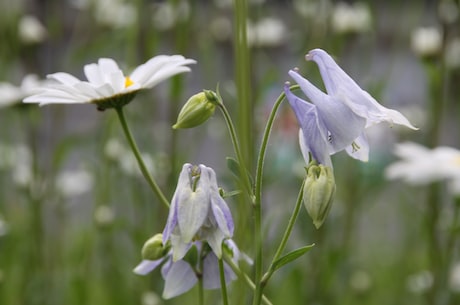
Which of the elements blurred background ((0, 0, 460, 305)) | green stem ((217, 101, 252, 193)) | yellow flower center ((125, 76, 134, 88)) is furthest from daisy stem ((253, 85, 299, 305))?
blurred background ((0, 0, 460, 305))

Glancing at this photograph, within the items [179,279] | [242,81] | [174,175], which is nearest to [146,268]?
[179,279]

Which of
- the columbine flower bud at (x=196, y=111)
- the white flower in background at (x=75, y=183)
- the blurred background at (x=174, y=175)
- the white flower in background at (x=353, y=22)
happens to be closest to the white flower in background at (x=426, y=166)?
the blurred background at (x=174, y=175)

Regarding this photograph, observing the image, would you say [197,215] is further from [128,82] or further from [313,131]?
[128,82]

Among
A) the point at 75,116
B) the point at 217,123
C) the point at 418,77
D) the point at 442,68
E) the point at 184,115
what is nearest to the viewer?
the point at 184,115

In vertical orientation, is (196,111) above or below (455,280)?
above

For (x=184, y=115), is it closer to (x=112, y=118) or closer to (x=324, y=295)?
(x=112, y=118)

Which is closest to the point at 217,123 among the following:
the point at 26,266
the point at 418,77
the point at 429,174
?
the point at 26,266
